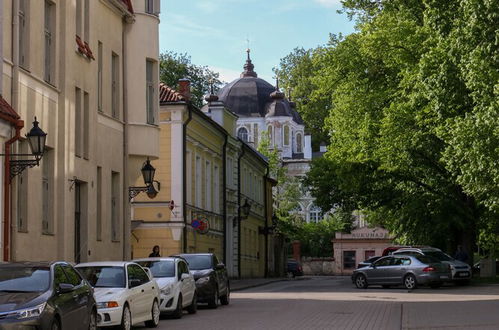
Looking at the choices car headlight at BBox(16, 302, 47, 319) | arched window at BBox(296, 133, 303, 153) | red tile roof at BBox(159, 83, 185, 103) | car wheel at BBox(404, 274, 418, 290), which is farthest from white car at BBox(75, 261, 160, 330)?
arched window at BBox(296, 133, 303, 153)

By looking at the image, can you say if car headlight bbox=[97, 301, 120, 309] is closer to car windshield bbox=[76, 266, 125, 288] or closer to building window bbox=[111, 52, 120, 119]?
car windshield bbox=[76, 266, 125, 288]

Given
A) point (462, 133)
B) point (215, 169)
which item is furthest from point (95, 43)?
point (215, 169)

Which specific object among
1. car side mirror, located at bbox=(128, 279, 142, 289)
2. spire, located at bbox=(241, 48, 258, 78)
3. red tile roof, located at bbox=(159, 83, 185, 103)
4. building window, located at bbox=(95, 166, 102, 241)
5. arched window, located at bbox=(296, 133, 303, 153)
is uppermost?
spire, located at bbox=(241, 48, 258, 78)

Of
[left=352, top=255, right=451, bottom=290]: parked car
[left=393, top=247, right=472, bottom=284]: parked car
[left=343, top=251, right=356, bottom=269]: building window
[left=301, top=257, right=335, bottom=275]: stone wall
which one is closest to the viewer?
[left=352, top=255, right=451, bottom=290]: parked car

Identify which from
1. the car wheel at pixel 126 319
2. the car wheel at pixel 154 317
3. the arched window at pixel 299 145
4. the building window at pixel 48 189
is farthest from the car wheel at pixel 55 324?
the arched window at pixel 299 145

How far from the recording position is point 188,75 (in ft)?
262

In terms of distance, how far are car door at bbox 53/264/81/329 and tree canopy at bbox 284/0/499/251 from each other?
57.4ft

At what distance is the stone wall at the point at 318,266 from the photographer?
86.1 m

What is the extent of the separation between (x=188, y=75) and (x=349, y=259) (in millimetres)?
20938

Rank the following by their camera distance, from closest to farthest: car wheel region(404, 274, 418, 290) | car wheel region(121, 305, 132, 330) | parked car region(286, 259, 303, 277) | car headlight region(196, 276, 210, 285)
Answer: car wheel region(121, 305, 132, 330)
car headlight region(196, 276, 210, 285)
car wheel region(404, 274, 418, 290)
parked car region(286, 259, 303, 277)

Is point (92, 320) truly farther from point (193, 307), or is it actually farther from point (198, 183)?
point (198, 183)

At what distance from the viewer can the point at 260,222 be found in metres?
65.9

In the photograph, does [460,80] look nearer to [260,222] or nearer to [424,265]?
[424,265]

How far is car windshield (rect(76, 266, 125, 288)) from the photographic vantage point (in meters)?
19.0
